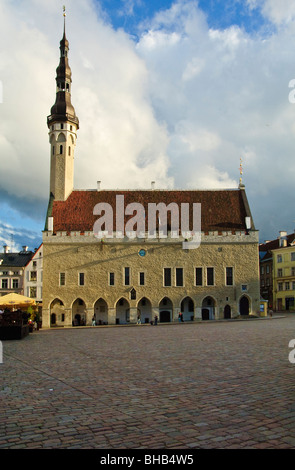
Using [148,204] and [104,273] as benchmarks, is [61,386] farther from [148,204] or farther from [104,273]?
[148,204]

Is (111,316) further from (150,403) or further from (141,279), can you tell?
(150,403)

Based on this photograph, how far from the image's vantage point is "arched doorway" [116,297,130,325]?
145 feet

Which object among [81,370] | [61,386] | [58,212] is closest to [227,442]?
[61,386]

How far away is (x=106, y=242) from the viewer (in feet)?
144

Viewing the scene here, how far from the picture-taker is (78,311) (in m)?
44.2

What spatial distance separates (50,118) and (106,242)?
1568cm

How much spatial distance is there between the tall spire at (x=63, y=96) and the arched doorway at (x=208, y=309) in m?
23.8

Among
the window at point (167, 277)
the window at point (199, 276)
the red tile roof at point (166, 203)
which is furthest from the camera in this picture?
the red tile roof at point (166, 203)

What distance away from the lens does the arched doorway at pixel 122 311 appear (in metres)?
44.3

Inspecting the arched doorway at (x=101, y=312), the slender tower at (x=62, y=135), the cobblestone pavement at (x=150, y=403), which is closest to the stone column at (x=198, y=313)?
the arched doorway at (x=101, y=312)

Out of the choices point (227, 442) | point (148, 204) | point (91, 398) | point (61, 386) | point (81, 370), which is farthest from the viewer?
point (148, 204)

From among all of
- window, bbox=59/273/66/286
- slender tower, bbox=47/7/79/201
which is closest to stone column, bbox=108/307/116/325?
window, bbox=59/273/66/286

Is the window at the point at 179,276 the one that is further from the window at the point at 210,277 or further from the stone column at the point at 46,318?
the stone column at the point at 46,318

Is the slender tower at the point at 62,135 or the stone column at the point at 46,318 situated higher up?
the slender tower at the point at 62,135
